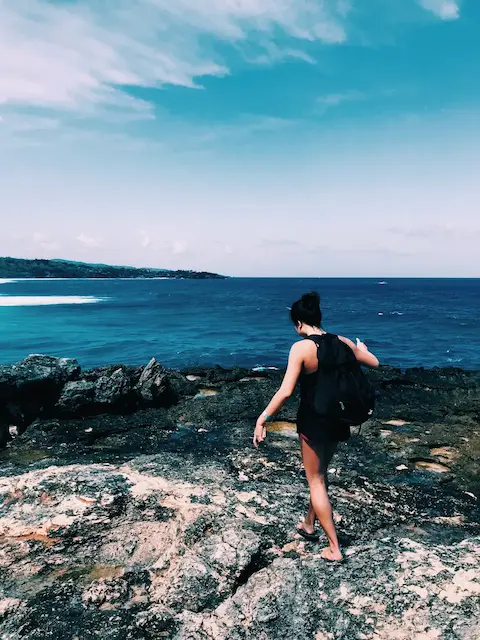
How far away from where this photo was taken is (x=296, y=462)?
7816 mm

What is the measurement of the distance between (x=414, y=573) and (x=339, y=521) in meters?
1.53

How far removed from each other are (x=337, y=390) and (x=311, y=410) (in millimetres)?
314

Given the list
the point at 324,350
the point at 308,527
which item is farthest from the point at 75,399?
the point at 324,350

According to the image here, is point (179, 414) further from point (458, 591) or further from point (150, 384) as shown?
point (458, 591)

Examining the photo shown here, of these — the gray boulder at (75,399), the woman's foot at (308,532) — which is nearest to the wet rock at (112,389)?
the gray boulder at (75,399)

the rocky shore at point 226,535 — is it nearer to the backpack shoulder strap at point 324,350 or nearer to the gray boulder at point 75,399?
the gray boulder at point 75,399

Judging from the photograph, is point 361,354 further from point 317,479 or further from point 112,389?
point 112,389

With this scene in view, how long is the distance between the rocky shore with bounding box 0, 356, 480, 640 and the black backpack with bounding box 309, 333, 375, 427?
1464mm

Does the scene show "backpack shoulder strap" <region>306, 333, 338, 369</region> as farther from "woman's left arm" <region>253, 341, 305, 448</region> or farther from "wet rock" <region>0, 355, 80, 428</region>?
"wet rock" <region>0, 355, 80, 428</region>

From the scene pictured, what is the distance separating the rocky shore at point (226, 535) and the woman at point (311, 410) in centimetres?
51

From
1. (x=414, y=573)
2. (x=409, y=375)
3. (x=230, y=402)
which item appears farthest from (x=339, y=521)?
(x=409, y=375)

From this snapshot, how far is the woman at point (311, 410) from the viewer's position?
404 cm

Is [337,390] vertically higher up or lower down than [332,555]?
higher up

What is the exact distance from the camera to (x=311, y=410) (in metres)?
4.09
